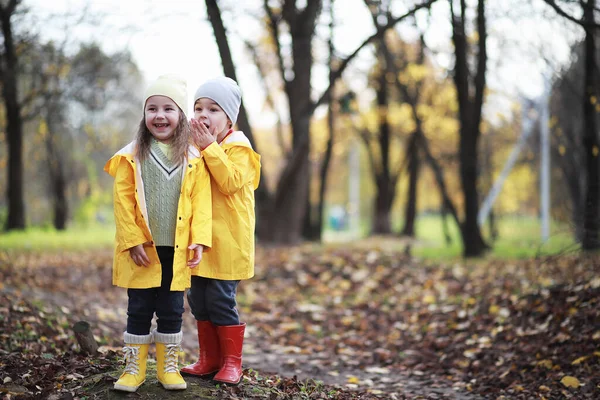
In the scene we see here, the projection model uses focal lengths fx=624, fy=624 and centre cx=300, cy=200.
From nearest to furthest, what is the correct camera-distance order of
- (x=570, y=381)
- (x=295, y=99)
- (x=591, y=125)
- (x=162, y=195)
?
(x=162, y=195)
(x=570, y=381)
(x=591, y=125)
(x=295, y=99)

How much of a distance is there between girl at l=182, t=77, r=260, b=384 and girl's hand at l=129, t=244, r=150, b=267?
1.04 feet

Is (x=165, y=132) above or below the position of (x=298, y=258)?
above

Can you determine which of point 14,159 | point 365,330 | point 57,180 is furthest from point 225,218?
point 57,180

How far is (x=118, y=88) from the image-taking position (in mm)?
20578

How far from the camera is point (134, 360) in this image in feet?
11.6

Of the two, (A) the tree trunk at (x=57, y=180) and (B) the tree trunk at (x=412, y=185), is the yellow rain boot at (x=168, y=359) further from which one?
(B) the tree trunk at (x=412, y=185)

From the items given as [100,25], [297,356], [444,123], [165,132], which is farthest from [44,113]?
[165,132]

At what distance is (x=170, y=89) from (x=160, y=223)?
0.75 metres

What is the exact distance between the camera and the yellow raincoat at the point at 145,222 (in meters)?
3.40

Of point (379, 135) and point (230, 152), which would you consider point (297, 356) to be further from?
point (379, 135)

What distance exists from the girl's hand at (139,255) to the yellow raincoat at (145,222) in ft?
0.08

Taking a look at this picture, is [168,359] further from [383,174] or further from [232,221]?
[383,174]

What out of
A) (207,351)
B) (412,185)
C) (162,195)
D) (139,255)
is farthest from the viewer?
(412,185)

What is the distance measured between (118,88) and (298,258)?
12.5 metres
